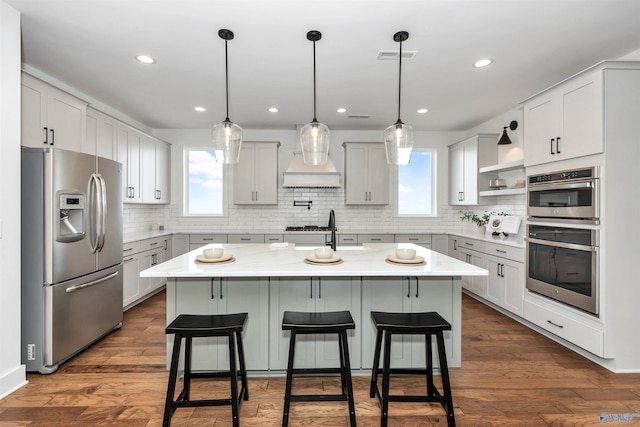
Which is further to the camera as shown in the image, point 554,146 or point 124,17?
point 554,146

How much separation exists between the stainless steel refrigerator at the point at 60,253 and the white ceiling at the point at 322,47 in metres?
1.02

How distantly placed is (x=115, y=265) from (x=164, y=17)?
2341 millimetres

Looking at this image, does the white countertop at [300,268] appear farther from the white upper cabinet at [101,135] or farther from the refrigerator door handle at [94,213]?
the white upper cabinet at [101,135]

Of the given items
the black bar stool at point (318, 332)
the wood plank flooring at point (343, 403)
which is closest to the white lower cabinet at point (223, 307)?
the wood plank flooring at point (343, 403)

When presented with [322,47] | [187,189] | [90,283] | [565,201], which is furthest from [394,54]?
[187,189]

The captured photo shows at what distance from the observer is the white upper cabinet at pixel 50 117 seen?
273 cm

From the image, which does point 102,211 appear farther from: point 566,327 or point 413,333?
point 566,327

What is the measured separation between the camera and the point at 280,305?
2.41 meters

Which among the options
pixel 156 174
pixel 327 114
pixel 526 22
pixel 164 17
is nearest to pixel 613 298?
pixel 526 22

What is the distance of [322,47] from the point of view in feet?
9.00

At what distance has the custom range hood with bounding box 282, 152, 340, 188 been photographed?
5.15 m

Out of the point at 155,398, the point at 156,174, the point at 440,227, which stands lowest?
the point at 155,398

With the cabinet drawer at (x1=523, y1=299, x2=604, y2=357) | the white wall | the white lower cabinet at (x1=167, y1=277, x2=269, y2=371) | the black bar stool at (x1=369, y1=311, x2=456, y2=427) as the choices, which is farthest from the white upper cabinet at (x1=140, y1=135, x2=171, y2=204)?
the cabinet drawer at (x1=523, y1=299, x2=604, y2=357)

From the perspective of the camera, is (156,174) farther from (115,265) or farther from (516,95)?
(516,95)
